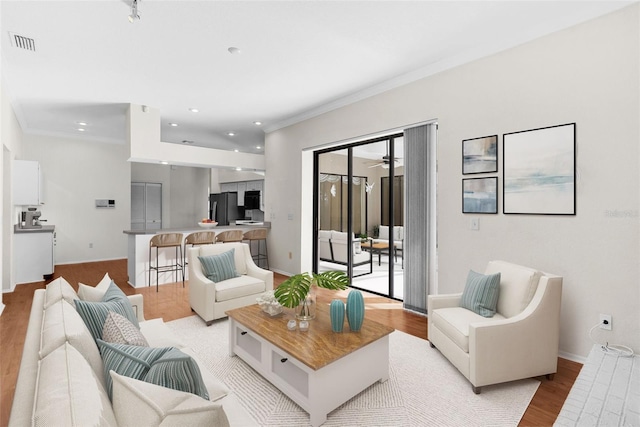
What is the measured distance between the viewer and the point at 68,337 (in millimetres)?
1228

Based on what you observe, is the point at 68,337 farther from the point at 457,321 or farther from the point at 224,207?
the point at 224,207

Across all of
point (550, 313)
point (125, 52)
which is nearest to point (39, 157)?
point (125, 52)

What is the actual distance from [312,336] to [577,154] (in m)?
2.67

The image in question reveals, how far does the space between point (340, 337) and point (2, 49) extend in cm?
437

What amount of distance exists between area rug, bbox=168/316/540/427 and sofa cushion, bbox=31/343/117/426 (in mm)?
1300

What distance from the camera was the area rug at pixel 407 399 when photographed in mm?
1981

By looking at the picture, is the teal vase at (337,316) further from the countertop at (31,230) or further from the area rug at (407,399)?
the countertop at (31,230)

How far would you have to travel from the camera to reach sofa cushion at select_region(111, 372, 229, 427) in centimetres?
95

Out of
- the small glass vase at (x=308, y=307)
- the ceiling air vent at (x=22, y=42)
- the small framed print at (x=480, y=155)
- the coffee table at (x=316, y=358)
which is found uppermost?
the ceiling air vent at (x=22, y=42)

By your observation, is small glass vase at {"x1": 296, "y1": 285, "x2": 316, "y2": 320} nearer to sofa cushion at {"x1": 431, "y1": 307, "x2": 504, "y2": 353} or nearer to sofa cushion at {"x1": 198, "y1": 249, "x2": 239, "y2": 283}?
sofa cushion at {"x1": 431, "y1": 307, "x2": 504, "y2": 353}

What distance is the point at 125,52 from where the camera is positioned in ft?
10.9

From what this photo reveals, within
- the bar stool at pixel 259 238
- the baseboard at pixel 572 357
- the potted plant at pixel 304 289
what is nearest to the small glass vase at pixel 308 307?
the potted plant at pixel 304 289

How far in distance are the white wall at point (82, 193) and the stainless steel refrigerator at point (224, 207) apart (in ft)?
7.36

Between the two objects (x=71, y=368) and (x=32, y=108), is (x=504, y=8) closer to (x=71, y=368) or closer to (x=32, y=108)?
(x=71, y=368)
